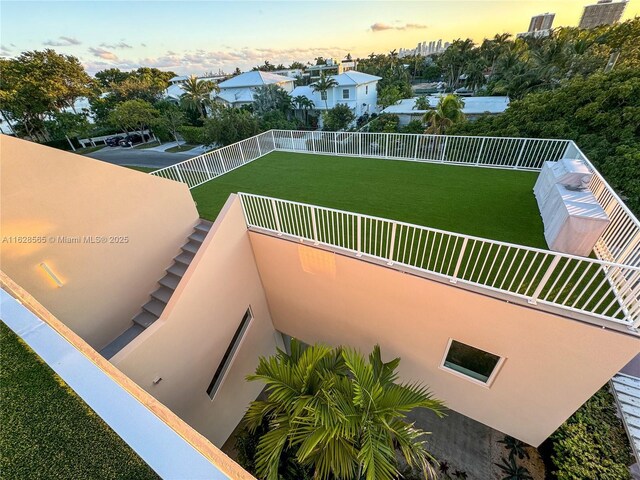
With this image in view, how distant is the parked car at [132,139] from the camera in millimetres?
24711

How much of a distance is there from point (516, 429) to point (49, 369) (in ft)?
22.9

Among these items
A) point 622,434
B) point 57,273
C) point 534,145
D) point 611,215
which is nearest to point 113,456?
point 57,273

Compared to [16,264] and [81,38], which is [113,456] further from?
[81,38]

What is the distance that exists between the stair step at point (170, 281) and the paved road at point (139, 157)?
16.2 meters

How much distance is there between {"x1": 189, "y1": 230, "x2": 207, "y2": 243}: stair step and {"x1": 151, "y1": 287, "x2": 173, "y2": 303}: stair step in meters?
1.21

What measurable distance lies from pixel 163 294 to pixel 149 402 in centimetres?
386

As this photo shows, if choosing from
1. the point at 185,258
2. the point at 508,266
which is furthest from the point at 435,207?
the point at 185,258

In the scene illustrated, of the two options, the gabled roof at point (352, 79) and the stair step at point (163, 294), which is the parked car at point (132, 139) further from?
the stair step at point (163, 294)

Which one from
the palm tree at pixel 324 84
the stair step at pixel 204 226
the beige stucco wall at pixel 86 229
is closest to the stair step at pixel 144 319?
the beige stucco wall at pixel 86 229

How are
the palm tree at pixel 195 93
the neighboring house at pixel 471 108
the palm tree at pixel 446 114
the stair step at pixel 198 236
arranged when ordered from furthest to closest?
1. the palm tree at pixel 195 93
2. the neighboring house at pixel 471 108
3. the palm tree at pixel 446 114
4. the stair step at pixel 198 236

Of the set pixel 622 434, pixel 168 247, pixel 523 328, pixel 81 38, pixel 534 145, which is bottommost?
pixel 622 434

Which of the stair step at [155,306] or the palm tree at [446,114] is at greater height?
the palm tree at [446,114]

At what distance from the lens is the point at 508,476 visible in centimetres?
502

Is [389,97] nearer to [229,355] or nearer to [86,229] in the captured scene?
[229,355]
